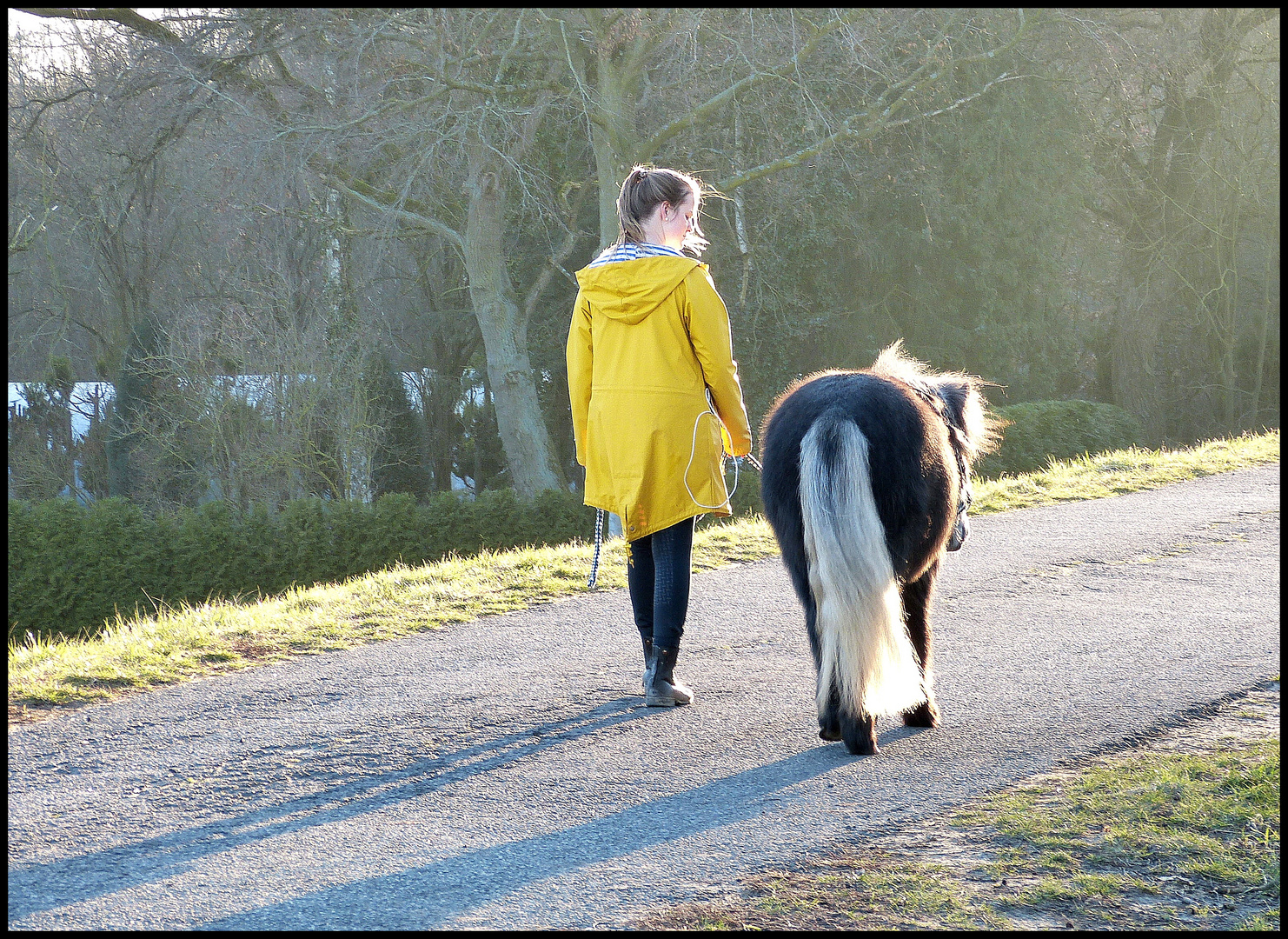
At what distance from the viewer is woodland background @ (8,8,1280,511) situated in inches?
578

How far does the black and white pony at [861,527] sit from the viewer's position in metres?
3.67

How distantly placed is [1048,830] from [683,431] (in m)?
1.90

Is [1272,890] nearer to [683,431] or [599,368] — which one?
[683,431]

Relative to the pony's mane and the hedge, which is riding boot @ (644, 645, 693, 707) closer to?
the pony's mane

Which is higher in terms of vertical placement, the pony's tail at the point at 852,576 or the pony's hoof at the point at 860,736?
the pony's tail at the point at 852,576

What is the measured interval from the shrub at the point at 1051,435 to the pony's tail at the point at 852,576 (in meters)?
12.5

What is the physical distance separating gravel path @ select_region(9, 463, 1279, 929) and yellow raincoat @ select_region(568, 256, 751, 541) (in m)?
0.88

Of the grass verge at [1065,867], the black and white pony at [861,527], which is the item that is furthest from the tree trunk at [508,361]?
the grass verge at [1065,867]

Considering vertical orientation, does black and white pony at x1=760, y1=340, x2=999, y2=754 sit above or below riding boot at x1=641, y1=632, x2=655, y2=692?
above

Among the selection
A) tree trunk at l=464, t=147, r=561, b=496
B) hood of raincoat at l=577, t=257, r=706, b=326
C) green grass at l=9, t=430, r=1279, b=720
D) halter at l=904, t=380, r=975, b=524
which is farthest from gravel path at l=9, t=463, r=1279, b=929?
tree trunk at l=464, t=147, r=561, b=496

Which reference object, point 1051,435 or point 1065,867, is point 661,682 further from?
point 1051,435

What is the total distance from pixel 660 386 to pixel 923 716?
1570mm

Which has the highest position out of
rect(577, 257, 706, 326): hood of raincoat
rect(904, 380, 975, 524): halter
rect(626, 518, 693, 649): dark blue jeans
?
rect(577, 257, 706, 326): hood of raincoat

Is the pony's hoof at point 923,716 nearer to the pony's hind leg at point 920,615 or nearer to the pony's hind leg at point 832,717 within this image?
the pony's hind leg at point 920,615
